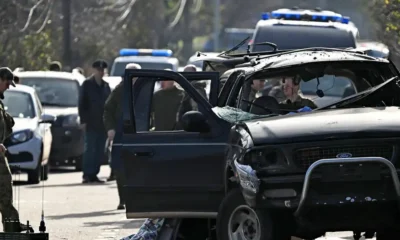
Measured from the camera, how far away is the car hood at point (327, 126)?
10188 mm

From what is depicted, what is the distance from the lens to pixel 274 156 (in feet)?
33.6

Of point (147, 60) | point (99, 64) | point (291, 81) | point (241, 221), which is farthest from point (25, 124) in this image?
point (241, 221)

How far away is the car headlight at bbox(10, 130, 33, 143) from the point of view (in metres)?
22.1

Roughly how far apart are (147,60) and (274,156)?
2148 cm

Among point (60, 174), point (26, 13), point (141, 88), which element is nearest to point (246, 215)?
point (141, 88)

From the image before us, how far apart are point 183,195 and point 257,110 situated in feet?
2.93

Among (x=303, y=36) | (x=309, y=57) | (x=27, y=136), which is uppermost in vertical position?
(x=309, y=57)

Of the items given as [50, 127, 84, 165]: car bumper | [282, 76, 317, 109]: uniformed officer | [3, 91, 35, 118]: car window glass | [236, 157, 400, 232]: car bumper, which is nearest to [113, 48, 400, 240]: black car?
[236, 157, 400, 232]: car bumper

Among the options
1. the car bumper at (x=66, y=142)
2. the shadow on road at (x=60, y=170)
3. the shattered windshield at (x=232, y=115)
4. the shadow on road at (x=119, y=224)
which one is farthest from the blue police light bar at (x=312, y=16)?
the shattered windshield at (x=232, y=115)

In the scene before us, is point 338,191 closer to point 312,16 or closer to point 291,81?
point 291,81

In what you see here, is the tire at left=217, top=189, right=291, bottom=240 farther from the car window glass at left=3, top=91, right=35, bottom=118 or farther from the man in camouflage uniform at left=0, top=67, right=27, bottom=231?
the car window glass at left=3, top=91, right=35, bottom=118

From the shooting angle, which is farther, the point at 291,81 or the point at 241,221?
the point at 291,81

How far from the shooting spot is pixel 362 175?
9984mm

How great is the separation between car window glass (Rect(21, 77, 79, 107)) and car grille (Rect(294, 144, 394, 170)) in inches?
645
